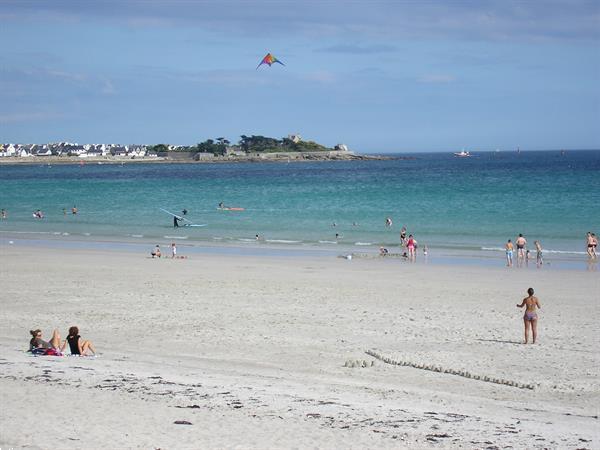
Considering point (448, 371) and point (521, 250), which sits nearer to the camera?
point (448, 371)

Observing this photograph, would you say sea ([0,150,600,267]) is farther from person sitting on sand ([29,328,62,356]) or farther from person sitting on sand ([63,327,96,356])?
person sitting on sand ([29,328,62,356])

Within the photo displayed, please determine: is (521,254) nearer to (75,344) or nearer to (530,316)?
(530,316)

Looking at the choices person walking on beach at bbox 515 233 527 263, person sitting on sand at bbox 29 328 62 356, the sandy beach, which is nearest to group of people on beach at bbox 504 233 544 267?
person walking on beach at bbox 515 233 527 263

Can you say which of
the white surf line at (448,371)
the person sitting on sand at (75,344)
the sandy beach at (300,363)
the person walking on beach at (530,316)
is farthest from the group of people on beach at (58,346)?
the person walking on beach at (530,316)

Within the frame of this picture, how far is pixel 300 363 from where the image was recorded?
1368 cm

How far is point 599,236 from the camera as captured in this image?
36969 mm

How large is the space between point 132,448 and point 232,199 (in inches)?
2515

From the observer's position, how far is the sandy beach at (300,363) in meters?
9.42

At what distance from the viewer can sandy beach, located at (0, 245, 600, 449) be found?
9422 mm

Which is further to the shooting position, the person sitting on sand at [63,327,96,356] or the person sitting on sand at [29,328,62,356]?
the person sitting on sand at [63,327,96,356]

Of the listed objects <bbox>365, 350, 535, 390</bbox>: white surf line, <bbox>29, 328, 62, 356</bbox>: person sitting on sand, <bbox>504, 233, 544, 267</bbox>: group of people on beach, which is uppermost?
<bbox>504, 233, 544, 267</bbox>: group of people on beach

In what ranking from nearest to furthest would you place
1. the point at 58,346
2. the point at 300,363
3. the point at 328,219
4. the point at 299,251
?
the point at 300,363, the point at 58,346, the point at 299,251, the point at 328,219

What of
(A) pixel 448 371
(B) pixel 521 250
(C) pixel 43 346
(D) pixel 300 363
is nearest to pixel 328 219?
(B) pixel 521 250

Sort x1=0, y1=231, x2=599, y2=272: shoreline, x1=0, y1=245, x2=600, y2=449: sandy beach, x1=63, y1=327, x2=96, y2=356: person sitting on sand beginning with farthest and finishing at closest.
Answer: x1=0, y1=231, x2=599, y2=272: shoreline → x1=63, y1=327, x2=96, y2=356: person sitting on sand → x1=0, y1=245, x2=600, y2=449: sandy beach
